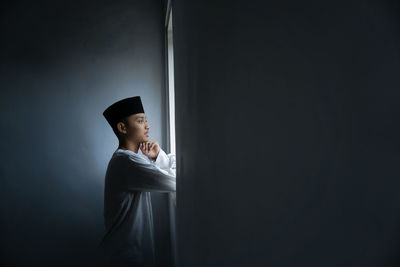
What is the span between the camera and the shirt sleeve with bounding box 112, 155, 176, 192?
5.31ft

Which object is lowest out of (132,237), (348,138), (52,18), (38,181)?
(132,237)

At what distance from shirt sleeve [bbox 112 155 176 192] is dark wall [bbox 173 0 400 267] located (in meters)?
1.10

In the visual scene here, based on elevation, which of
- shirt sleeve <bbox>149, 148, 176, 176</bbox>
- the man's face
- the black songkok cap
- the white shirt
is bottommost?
the white shirt

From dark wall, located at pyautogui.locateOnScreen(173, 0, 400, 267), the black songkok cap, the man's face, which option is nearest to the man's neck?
the man's face

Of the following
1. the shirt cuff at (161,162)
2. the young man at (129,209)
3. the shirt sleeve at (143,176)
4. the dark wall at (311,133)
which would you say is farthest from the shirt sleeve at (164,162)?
the dark wall at (311,133)

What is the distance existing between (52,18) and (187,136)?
202 centimetres

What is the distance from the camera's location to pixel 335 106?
0.24 meters

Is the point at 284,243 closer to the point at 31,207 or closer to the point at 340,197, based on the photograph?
the point at 340,197

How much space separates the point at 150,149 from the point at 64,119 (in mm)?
884

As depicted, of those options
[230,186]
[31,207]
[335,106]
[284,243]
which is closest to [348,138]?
[335,106]

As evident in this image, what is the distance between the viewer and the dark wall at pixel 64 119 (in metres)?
2.44

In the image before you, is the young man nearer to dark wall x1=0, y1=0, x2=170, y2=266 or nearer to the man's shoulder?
the man's shoulder

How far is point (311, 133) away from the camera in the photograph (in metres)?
0.27

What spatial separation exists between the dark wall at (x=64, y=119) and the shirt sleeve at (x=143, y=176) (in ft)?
2.61
